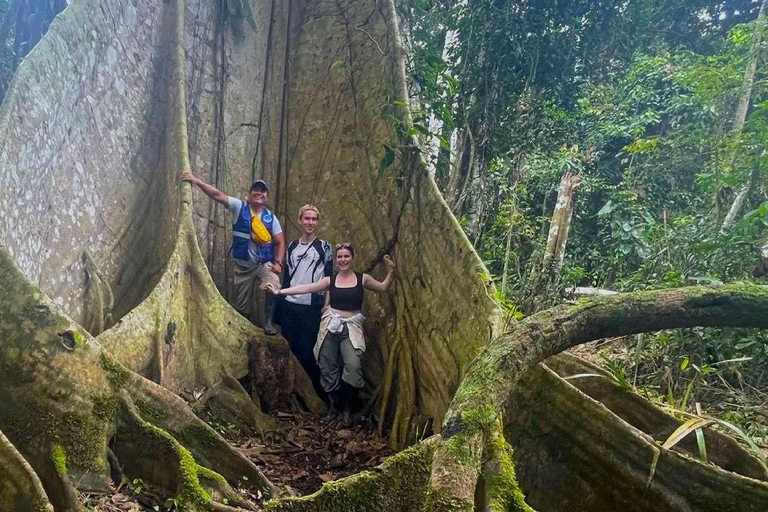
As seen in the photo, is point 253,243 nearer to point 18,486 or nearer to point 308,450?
point 308,450

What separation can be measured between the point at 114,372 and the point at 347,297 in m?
2.13

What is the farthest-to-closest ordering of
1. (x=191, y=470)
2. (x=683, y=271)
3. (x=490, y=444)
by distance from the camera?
(x=683, y=271)
(x=191, y=470)
(x=490, y=444)

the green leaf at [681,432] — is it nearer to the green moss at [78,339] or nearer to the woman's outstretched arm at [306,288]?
the green moss at [78,339]

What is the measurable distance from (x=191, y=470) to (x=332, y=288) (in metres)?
2.28

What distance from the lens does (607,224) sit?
29.8 ft

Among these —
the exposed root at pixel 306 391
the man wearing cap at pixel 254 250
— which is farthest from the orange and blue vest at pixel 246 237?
the exposed root at pixel 306 391

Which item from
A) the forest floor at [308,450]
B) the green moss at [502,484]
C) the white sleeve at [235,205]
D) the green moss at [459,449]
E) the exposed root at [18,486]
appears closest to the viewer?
the green moss at [459,449]

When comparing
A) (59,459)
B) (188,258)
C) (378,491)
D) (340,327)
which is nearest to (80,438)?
(59,459)

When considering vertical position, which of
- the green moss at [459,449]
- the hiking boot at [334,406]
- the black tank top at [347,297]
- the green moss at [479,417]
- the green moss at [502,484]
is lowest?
the hiking boot at [334,406]

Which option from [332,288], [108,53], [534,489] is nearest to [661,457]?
[534,489]

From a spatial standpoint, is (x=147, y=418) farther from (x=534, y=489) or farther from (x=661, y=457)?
(x=661, y=457)

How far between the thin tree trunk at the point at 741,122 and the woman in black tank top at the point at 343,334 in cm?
356

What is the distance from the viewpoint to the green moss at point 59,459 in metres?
2.54

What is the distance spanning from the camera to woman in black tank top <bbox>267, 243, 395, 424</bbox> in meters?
4.71
